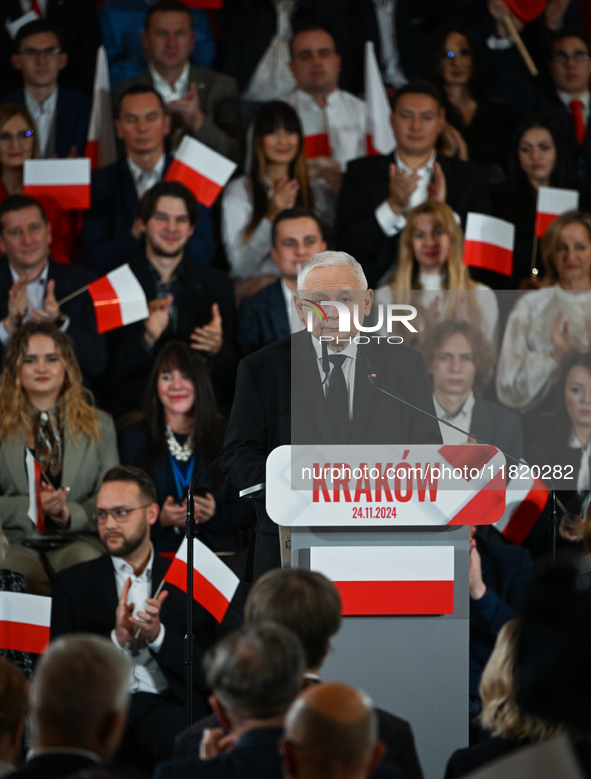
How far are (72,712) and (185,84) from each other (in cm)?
462

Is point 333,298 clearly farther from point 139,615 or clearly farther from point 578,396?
point 578,396

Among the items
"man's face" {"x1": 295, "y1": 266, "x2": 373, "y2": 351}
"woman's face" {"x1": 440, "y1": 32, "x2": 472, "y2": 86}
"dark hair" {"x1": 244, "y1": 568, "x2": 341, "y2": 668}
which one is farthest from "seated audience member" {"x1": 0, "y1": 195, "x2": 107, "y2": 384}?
"dark hair" {"x1": 244, "y1": 568, "x2": 341, "y2": 668}

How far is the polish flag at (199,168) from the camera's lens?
519 cm

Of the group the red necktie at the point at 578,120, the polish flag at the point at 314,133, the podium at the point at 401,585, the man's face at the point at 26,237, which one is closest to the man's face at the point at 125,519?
the man's face at the point at 26,237

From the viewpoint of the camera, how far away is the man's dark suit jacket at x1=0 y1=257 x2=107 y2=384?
16.1 feet

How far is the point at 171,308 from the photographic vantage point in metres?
4.98

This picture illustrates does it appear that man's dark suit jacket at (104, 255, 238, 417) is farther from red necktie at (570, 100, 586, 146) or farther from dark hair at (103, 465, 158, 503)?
red necktie at (570, 100, 586, 146)

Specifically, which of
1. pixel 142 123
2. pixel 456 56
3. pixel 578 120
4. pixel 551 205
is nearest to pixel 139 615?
pixel 142 123

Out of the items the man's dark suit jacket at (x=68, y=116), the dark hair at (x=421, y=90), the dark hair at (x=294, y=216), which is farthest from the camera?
the man's dark suit jacket at (x=68, y=116)

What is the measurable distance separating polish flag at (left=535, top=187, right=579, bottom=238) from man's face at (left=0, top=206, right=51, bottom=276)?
2399mm

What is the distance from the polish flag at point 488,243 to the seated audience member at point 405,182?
11.1 inches

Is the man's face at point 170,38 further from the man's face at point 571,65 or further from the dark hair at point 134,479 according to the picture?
the dark hair at point 134,479

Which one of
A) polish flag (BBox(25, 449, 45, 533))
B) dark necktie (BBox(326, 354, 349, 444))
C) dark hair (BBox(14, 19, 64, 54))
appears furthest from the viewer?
dark hair (BBox(14, 19, 64, 54))

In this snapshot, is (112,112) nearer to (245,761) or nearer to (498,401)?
(498,401)
